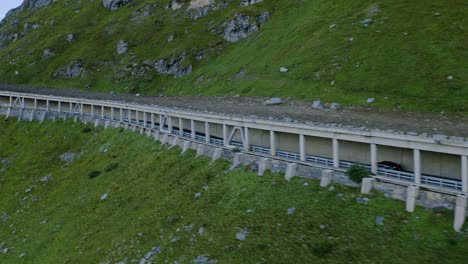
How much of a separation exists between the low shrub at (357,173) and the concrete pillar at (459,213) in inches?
249

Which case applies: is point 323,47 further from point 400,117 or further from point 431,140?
point 431,140

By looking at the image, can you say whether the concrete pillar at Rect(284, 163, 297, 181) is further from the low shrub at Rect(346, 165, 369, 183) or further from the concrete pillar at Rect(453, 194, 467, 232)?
the concrete pillar at Rect(453, 194, 467, 232)

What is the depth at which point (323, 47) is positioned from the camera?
228ft

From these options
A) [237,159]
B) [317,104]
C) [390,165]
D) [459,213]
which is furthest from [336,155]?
[317,104]

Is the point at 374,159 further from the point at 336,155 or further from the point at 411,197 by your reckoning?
the point at 411,197

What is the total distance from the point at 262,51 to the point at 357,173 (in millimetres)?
60284

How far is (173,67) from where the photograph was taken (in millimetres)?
102562

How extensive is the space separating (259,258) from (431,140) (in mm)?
14008

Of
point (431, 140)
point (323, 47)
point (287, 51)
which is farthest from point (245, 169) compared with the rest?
point (287, 51)

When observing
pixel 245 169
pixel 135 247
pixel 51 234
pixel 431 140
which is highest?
pixel 431 140

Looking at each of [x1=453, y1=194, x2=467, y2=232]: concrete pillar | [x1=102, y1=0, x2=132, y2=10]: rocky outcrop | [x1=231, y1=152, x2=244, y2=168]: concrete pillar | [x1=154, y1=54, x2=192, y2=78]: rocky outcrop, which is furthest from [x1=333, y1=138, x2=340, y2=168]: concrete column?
[x1=102, y1=0, x2=132, y2=10]: rocky outcrop

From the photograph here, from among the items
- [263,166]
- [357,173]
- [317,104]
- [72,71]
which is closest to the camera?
[357,173]

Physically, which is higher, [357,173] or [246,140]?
[357,173]

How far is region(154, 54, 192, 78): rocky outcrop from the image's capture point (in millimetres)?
99688
